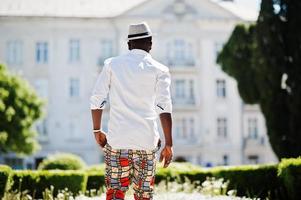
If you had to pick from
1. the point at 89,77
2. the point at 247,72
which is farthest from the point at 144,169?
the point at 89,77

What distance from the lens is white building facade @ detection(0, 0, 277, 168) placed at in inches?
1481

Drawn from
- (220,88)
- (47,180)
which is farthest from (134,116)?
(220,88)

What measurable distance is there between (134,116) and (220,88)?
3498cm

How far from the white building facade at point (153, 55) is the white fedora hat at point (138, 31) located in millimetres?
32983

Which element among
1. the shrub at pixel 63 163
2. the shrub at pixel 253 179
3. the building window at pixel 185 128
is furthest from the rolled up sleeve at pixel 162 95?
the building window at pixel 185 128

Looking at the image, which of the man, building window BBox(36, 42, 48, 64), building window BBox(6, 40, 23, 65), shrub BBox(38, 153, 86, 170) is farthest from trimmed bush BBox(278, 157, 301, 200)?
building window BBox(6, 40, 23, 65)

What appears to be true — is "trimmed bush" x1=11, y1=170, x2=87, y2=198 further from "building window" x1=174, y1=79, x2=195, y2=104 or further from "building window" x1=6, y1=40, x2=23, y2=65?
"building window" x1=6, y1=40, x2=23, y2=65

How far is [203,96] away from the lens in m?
38.7

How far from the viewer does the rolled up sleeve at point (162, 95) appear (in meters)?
4.57

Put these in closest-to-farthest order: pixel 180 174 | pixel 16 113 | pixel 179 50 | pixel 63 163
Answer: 1. pixel 180 174
2. pixel 63 163
3. pixel 16 113
4. pixel 179 50

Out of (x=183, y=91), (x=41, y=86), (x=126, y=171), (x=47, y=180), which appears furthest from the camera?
(x=183, y=91)

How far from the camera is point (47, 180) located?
41.6 feet

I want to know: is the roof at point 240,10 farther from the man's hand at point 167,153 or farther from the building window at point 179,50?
the man's hand at point 167,153

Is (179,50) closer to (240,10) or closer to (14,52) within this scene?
(240,10)
